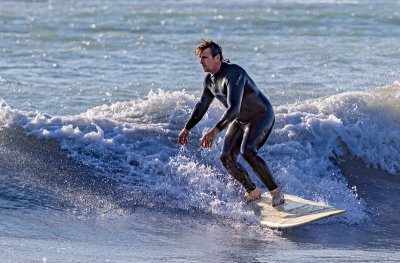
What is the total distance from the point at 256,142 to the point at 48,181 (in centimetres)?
266

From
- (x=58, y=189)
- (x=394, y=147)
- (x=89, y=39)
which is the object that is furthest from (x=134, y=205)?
(x=89, y=39)

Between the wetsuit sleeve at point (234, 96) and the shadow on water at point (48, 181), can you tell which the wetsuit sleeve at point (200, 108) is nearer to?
the wetsuit sleeve at point (234, 96)

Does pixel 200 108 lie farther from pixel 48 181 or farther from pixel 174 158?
pixel 48 181

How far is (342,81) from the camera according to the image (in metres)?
13.6

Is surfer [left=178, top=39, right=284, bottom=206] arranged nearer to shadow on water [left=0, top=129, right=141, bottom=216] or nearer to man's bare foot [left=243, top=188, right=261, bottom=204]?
man's bare foot [left=243, top=188, right=261, bottom=204]

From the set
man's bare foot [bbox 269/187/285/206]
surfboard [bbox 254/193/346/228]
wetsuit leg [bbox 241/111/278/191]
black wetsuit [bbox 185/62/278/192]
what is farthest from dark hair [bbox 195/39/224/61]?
surfboard [bbox 254/193/346/228]

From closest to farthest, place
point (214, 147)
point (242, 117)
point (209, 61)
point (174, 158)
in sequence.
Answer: point (209, 61)
point (242, 117)
point (174, 158)
point (214, 147)

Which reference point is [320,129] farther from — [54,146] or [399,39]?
[399,39]

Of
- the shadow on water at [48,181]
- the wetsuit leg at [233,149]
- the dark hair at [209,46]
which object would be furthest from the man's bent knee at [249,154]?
the shadow on water at [48,181]

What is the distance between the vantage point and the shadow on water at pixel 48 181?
779 centimetres

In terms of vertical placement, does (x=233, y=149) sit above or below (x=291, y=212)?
above

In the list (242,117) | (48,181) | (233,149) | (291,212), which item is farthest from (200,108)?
(48,181)

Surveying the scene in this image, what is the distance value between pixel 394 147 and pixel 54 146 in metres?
4.99

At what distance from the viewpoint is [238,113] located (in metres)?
7.13
